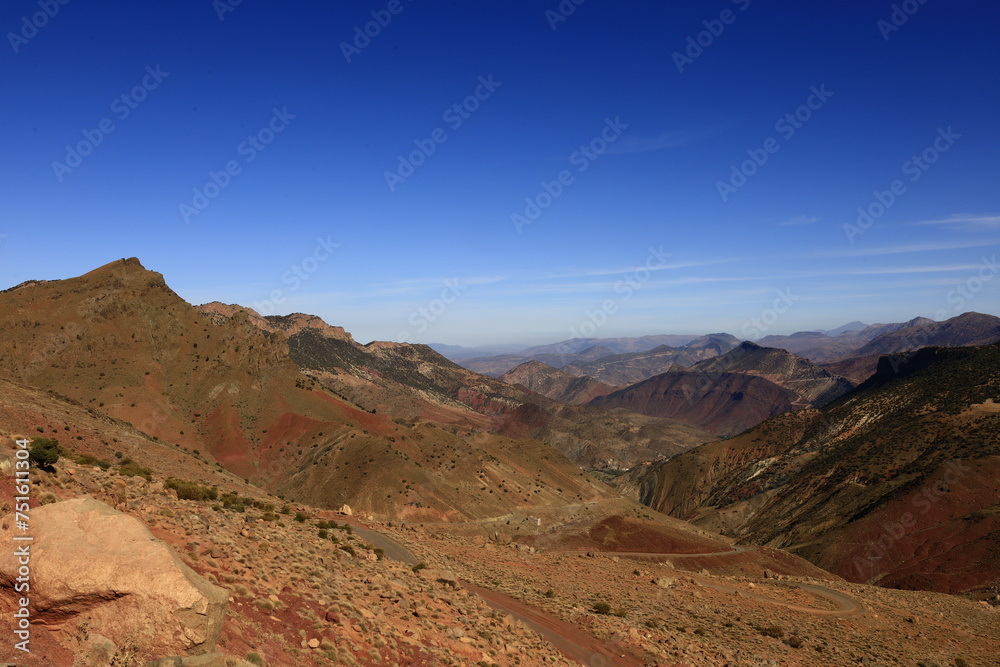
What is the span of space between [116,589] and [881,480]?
120 metres

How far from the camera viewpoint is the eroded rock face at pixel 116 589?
1133cm

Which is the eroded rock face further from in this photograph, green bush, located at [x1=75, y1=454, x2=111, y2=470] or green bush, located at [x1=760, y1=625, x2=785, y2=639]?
green bush, located at [x1=760, y1=625, x2=785, y2=639]

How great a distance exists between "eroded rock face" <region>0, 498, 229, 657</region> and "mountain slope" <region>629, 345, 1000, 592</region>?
269ft

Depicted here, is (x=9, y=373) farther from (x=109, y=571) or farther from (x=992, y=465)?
(x=992, y=465)

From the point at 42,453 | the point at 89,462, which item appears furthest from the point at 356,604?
the point at 89,462

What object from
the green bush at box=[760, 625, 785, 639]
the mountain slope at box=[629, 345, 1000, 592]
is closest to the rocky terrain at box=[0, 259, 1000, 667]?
the green bush at box=[760, 625, 785, 639]

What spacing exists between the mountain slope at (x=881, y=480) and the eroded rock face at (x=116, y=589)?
269 ft

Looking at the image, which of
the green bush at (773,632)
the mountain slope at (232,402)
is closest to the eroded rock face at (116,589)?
the green bush at (773,632)

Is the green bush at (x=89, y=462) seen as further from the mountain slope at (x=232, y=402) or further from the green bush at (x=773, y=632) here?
the mountain slope at (x=232, y=402)

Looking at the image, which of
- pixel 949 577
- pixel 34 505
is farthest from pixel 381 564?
pixel 949 577

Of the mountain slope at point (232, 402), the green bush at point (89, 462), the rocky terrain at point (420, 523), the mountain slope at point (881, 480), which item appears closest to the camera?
the rocky terrain at point (420, 523)

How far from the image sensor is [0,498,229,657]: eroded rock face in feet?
37.2

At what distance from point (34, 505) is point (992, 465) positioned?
116228mm

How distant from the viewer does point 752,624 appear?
1352 inches
